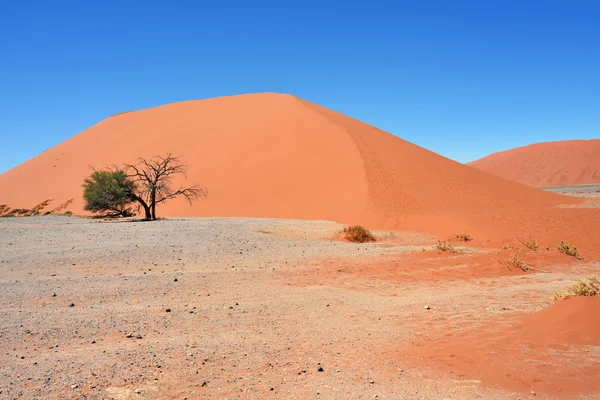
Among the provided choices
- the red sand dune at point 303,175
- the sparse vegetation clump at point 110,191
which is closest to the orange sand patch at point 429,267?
the red sand dune at point 303,175

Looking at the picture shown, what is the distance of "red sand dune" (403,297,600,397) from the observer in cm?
468

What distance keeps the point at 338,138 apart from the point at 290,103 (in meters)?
11.7

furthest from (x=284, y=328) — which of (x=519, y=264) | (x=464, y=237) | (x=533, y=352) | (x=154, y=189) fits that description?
(x=154, y=189)

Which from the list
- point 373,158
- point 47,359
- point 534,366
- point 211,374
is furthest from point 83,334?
point 373,158

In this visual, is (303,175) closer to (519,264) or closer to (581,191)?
(519,264)

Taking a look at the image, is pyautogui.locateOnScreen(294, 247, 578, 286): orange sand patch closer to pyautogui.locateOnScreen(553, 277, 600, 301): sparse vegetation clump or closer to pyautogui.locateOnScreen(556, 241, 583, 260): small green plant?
pyautogui.locateOnScreen(556, 241, 583, 260): small green plant

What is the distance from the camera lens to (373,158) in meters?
36.2

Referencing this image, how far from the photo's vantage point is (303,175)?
35625mm

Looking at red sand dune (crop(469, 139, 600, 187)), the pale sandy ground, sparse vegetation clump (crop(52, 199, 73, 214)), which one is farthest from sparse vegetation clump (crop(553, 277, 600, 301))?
red sand dune (crop(469, 139, 600, 187))

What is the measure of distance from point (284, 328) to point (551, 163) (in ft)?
376

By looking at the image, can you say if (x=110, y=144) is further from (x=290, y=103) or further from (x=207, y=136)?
(x=290, y=103)

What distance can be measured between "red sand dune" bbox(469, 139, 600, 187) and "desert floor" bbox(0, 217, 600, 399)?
316ft

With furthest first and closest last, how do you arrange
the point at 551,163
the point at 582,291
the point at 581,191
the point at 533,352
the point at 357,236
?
the point at 551,163
the point at 581,191
the point at 357,236
the point at 582,291
the point at 533,352

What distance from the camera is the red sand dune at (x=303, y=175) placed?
22.9 meters
